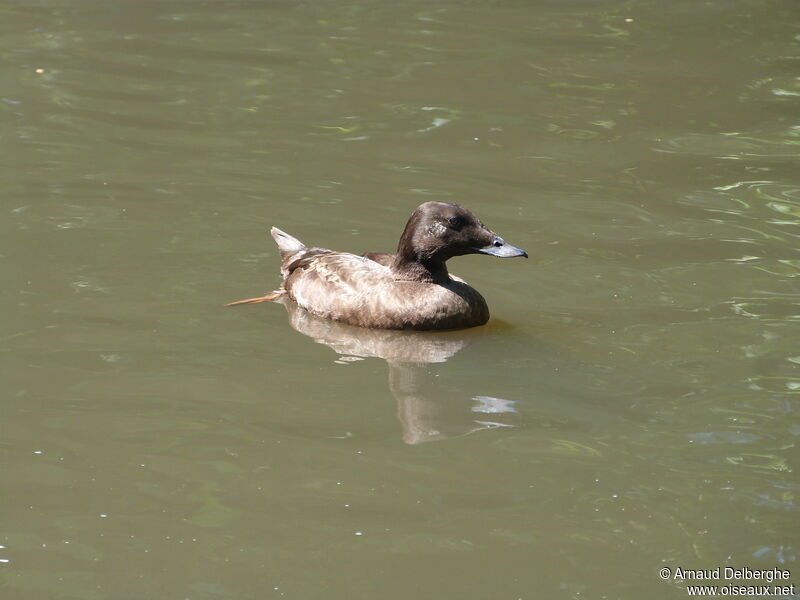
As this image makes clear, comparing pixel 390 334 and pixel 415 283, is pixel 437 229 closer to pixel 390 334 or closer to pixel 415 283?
pixel 415 283

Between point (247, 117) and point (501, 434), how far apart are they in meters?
6.66

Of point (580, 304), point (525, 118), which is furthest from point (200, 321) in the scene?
point (525, 118)

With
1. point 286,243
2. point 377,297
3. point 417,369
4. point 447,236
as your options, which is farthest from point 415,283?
point 286,243

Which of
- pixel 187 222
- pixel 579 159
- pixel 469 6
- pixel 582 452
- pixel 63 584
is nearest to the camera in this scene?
pixel 63 584

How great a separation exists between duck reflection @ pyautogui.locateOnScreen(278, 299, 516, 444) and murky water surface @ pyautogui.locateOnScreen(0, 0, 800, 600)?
0.03 meters

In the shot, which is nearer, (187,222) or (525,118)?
(187,222)

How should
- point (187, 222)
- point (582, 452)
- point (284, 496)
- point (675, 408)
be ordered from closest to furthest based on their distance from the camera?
point (284, 496)
point (582, 452)
point (675, 408)
point (187, 222)

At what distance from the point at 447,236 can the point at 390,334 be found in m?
0.78

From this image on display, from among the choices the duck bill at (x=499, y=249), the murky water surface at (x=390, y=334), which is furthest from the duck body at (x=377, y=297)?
the duck bill at (x=499, y=249)

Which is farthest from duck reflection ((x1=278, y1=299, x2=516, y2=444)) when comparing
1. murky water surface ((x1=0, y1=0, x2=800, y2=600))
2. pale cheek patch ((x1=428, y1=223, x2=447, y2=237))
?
pale cheek patch ((x1=428, y1=223, x2=447, y2=237))

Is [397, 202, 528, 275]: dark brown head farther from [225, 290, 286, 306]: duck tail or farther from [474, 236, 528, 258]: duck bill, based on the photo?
[225, 290, 286, 306]: duck tail

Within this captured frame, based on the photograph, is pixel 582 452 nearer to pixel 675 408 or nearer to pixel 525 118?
pixel 675 408

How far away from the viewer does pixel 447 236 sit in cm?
896

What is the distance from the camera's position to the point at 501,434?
7.21 metres
